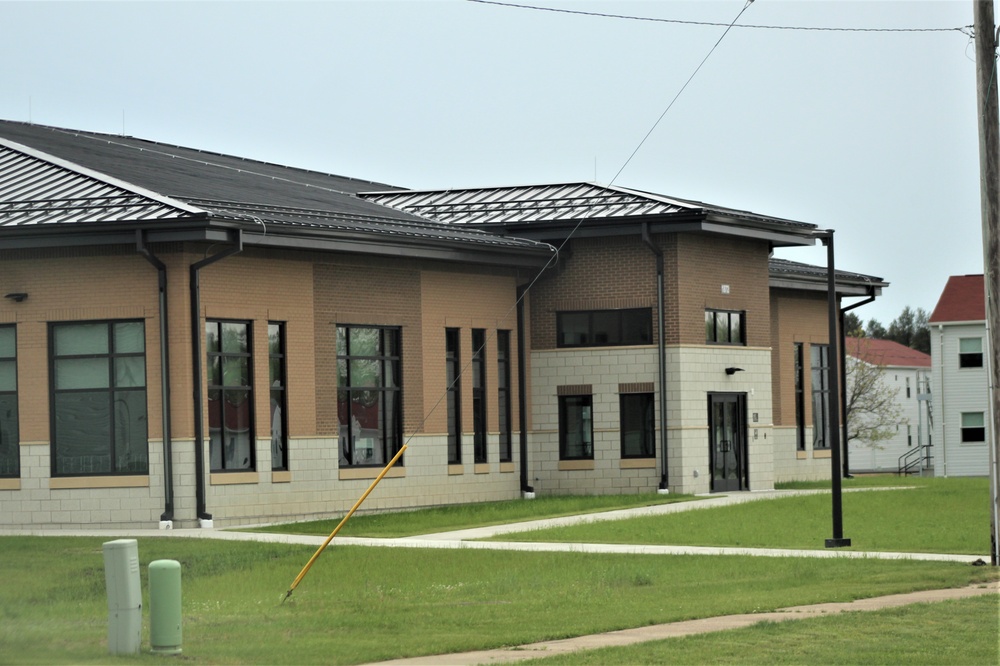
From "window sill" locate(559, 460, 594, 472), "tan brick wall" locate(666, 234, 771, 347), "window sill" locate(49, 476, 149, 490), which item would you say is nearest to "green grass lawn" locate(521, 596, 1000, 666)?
"window sill" locate(49, 476, 149, 490)

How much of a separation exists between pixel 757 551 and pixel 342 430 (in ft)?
39.9

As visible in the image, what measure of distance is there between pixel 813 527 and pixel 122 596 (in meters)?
15.9

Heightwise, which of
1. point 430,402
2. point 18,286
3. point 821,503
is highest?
point 18,286

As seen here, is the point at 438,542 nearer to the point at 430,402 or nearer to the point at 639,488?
the point at 430,402

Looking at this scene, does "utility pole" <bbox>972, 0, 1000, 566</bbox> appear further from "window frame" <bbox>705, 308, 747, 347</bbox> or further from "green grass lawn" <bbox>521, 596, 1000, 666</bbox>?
"window frame" <bbox>705, 308, 747, 347</bbox>

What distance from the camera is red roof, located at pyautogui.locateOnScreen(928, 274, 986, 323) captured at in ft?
214

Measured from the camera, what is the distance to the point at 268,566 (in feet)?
70.1

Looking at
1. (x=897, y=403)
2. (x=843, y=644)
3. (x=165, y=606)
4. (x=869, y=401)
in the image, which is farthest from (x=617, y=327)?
(x=897, y=403)

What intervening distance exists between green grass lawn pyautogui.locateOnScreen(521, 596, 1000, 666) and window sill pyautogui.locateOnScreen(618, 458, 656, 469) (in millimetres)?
20790

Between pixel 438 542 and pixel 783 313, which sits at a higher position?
pixel 783 313

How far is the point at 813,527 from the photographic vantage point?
26578 mm

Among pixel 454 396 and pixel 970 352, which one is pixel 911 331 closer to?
pixel 970 352

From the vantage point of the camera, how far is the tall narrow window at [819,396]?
153ft

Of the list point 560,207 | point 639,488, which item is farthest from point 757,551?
point 560,207
